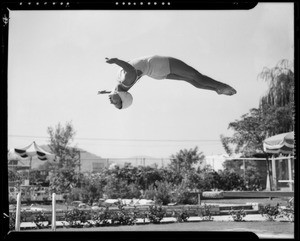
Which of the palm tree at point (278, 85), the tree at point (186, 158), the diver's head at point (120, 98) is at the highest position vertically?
the palm tree at point (278, 85)

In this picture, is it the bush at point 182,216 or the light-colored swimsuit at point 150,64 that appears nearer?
the light-colored swimsuit at point 150,64

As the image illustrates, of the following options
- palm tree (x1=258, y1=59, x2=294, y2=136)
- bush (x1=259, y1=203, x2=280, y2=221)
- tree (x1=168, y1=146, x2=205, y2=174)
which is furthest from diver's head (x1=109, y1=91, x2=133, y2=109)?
tree (x1=168, y1=146, x2=205, y2=174)

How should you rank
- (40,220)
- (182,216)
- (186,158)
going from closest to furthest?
1. (40,220)
2. (182,216)
3. (186,158)

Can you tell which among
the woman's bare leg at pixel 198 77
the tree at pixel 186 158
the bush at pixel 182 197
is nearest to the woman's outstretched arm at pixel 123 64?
the woman's bare leg at pixel 198 77

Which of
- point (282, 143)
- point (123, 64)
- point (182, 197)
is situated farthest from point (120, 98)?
point (182, 197)

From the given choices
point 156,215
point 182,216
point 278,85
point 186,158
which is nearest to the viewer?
point 156,215

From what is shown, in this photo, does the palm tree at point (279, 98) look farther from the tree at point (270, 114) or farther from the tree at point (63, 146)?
the tree at point (63, 146)

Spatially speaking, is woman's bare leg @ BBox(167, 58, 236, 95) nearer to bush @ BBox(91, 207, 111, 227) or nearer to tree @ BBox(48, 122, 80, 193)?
bush @ BBox(91, 207, 111, 227)

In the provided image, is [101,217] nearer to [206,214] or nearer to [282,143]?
[206,214]

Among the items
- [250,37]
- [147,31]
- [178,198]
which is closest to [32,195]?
[178,198]
